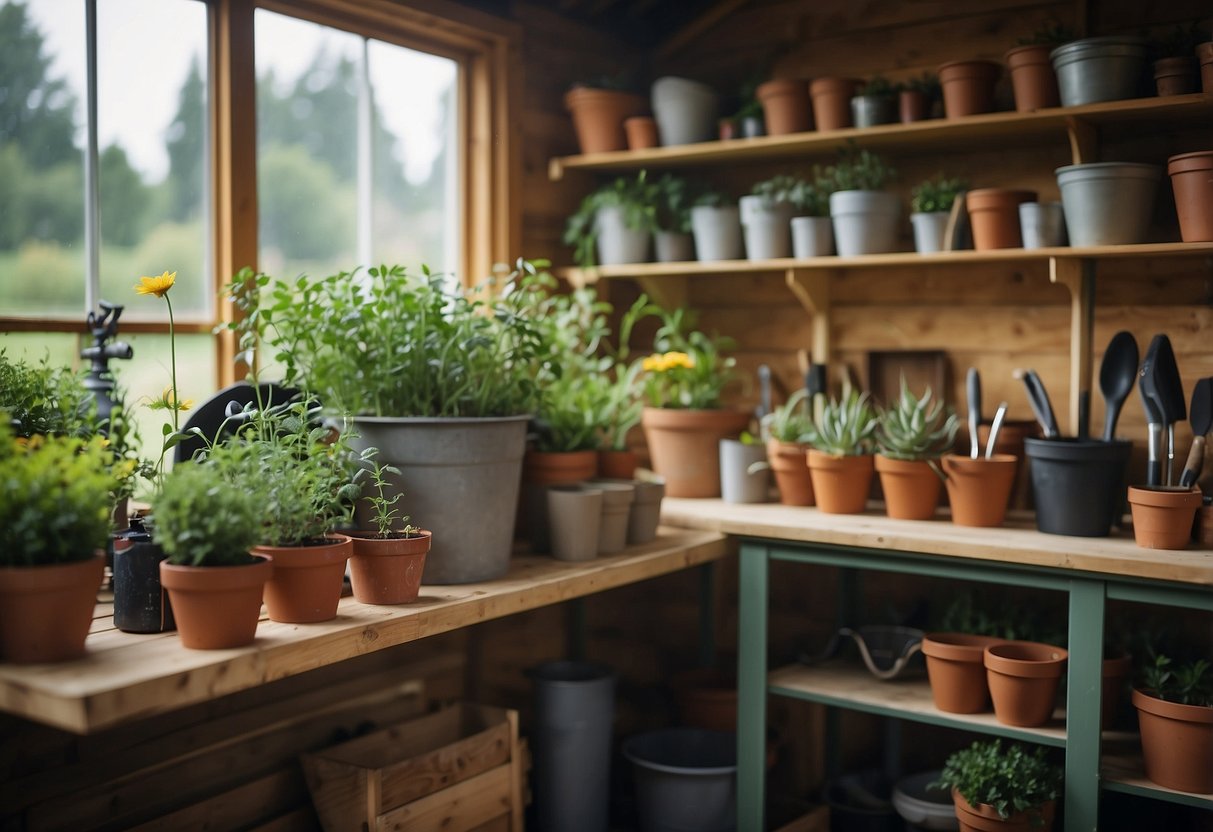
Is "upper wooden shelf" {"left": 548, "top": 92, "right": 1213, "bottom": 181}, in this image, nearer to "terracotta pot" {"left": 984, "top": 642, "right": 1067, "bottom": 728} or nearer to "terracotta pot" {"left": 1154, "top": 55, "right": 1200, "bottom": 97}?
"terracotta pot" {"left": 1154, "top": 55, "right": 1200, "bottom": 97}

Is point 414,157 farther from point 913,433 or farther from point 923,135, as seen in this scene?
point 913,433

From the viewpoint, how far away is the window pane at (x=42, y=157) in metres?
2.11

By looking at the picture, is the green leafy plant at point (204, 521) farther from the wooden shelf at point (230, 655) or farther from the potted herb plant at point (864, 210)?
the potted herb plant at point (864, 210)

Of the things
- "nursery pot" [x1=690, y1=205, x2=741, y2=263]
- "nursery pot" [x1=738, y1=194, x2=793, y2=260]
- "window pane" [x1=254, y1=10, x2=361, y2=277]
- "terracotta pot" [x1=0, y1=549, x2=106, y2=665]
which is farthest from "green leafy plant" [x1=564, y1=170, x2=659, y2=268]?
"terracotta pot" [x1=0, y1=549, x2=106, y2=665]

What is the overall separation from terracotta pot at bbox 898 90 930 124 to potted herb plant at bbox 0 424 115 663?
1.99 m

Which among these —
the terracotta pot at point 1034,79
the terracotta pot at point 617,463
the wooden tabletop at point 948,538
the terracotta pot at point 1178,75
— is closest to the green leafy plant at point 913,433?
the wooden tabletop at point 948,538

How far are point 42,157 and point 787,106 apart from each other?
1.71 m

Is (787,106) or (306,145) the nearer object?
(306,145)

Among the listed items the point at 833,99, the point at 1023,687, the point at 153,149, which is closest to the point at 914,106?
the point at 833,99

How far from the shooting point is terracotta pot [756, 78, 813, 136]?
282cm

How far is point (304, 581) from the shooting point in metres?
1.74

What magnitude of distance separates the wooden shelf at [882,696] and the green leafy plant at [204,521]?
1394 mm

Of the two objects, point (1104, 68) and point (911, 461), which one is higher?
point (1104, 68)

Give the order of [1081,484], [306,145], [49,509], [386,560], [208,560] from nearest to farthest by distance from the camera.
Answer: [49,509] < [208,560] < [386,560] < [1081,484] < [306,145]
